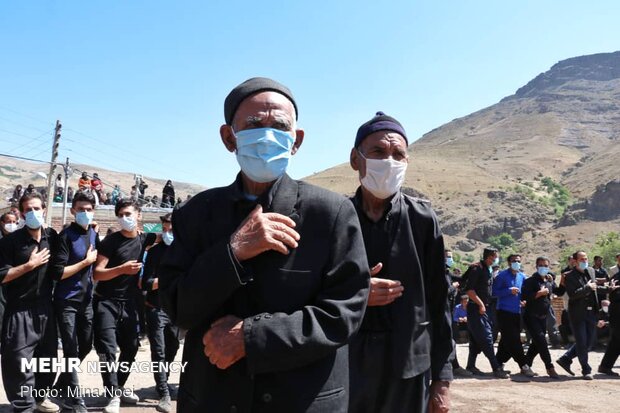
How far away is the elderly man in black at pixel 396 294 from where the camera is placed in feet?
8.90

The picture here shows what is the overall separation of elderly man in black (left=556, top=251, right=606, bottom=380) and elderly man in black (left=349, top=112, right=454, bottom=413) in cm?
797

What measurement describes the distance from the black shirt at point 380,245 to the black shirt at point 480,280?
767 cm

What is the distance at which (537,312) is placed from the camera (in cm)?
Result: 987

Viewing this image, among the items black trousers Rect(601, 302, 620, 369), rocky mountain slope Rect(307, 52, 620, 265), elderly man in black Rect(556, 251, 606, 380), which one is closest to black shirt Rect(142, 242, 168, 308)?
elderly man in black Rect(556, 251, 606, 380)

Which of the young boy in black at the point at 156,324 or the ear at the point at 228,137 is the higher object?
the ear at the point at 228,137

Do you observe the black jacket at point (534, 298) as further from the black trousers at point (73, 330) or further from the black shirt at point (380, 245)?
the black shirt at point (380, 245)

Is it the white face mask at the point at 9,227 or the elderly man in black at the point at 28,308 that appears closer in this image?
the elderly man in black at the point at 28,308

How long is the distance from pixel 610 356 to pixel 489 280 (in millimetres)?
2369

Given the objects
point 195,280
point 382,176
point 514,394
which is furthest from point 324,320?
point 514,394

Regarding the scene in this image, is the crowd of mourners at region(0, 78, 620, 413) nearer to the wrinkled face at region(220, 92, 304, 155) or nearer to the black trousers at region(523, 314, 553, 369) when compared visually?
the wrinkled face at region(220, 92, 304, 155)

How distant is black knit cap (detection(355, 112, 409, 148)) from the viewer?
9.86ft

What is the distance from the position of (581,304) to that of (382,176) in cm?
886

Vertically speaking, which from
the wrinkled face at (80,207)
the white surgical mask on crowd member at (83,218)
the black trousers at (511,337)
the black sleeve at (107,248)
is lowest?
the black trousers at (511,337)

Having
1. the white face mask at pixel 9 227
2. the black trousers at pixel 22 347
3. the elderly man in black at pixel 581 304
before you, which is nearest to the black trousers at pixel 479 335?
the elderly man in black at pixel 581 304
